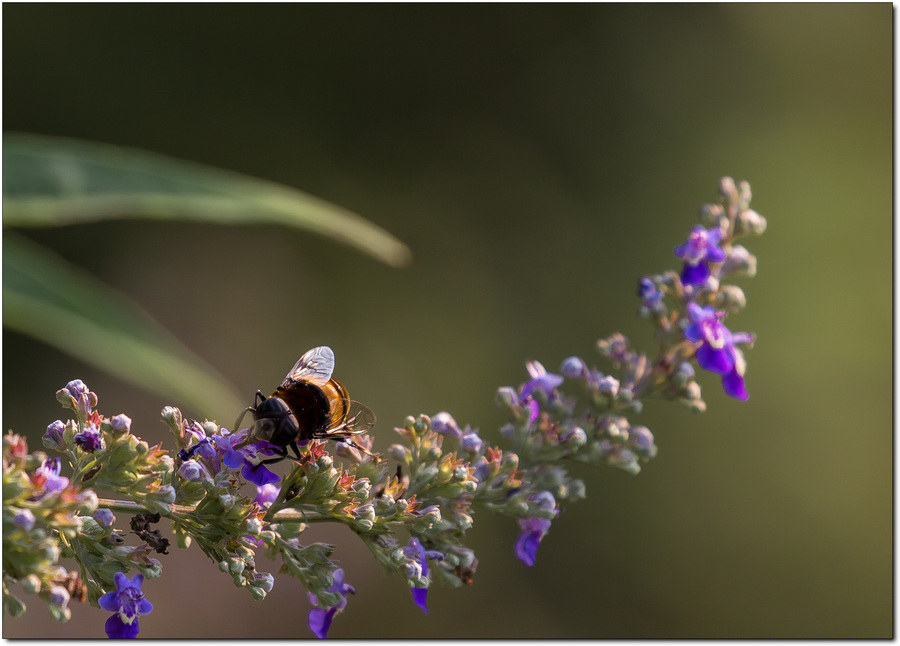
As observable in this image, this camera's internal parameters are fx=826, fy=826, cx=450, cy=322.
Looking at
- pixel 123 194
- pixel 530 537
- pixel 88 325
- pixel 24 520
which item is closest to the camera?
pixel 24 520

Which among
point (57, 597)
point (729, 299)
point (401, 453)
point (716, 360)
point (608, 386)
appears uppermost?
point (729, 299)

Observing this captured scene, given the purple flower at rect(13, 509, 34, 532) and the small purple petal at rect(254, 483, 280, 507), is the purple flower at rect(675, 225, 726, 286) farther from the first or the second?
the purple flower at rect(13, 509, 34, 532)

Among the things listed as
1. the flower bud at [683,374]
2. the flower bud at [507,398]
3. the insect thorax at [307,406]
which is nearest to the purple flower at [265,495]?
the insect thorax at [307,406]

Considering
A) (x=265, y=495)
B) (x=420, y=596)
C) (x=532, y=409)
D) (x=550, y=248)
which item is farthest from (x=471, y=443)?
(x=550, y=248)

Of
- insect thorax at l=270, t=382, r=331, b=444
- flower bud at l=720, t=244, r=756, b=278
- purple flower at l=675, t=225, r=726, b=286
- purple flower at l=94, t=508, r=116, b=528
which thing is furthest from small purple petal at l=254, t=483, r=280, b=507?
flower bud at l=720, t=244, r=756, b=278

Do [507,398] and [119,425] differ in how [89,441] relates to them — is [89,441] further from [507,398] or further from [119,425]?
[507,398]
